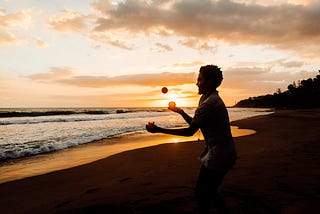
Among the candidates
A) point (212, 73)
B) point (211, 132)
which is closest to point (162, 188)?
point (211, 132)

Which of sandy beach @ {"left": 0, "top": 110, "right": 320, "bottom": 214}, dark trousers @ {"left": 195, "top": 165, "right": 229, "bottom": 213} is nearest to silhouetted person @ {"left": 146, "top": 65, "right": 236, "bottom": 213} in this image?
dark trousers @ {"left": 195, "top": 165, "right": 229, "bottom": 213}

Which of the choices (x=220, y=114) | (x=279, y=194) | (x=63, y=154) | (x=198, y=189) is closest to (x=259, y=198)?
(x=279, y=194)

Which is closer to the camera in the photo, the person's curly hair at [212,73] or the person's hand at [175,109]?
the person's curly hair at [212,73]

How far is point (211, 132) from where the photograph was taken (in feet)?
10.4

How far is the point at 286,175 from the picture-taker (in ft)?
21.6

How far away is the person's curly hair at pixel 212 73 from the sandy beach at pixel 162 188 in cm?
239

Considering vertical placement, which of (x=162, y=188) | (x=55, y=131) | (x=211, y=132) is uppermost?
(x=211, y=132)

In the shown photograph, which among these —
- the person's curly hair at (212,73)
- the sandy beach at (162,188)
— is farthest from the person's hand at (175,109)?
the sandy beach at (162,188)

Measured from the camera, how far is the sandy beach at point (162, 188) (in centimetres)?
499

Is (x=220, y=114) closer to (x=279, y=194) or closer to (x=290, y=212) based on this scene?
(x=290, y=212)

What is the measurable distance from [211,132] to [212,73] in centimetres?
64

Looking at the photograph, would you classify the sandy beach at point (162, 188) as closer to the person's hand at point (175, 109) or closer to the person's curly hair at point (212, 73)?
the person's hand at point (175, 109)

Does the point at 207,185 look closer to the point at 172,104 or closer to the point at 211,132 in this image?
the point at 211,132

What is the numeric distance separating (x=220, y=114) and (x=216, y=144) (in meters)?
0.32
